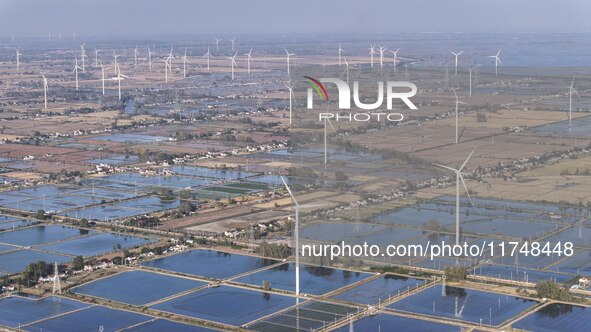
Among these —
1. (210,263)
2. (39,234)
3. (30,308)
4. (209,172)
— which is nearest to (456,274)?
(210,263)

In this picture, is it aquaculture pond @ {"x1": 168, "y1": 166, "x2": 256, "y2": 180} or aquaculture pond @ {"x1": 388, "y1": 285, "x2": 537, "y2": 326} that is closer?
aquaculture pond @ {"x1": 388, "y1": 285, "x2": 537, "y2": 326}

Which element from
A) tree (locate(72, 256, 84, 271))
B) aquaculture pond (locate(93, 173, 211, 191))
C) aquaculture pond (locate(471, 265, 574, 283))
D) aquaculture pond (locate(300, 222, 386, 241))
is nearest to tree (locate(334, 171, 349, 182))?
aquaculture pond (locate(300, 222, 386, 241))

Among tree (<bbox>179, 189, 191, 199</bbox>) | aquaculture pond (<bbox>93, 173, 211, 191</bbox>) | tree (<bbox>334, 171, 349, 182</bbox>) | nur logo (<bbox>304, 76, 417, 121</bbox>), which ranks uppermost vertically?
nur logo (<bbox>304, 76, 417, 121</bbox>)

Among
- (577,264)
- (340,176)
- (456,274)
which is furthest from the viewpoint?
(340,176)

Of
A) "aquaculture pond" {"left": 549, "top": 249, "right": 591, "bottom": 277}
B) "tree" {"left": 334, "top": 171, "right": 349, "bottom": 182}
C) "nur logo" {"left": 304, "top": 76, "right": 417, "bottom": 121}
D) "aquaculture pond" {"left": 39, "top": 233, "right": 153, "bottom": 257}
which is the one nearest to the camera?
"aquaculture pond" {"left": 549, "top": 249, "right": 591, "bottom": 277}

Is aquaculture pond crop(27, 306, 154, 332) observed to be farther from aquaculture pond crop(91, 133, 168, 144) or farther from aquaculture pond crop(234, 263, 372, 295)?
aquaculture pond crop(91, 133, 168, 144)

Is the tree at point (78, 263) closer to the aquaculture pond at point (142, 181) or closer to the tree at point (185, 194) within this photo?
the tree at point (185, 194)

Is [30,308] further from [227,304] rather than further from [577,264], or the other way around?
[577,264]

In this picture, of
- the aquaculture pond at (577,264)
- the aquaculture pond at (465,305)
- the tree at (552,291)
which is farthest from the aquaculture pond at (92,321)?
the aquaculture pond at (577,264)
